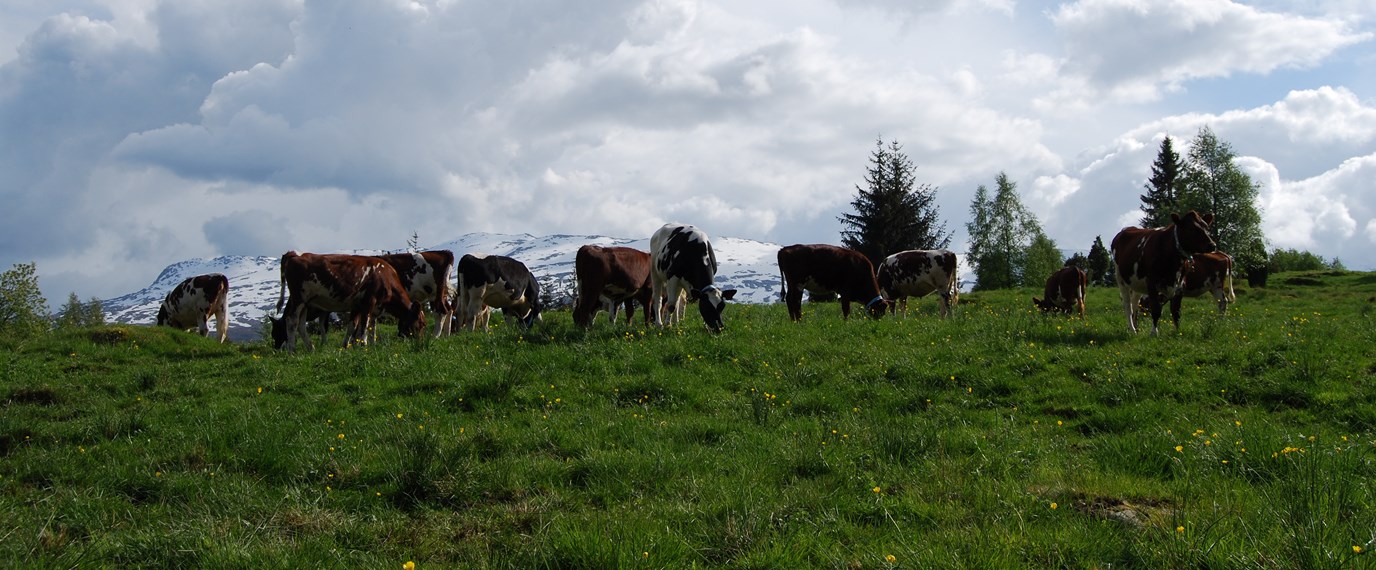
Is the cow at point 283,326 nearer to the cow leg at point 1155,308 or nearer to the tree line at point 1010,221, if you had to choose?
the cow leg at point 1155,308

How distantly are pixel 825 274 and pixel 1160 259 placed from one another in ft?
23.5

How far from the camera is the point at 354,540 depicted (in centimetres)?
565

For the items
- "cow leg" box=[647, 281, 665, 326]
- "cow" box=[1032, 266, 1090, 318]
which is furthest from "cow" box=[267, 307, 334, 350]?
"cow" box=[1032, 266, 1090, 318]

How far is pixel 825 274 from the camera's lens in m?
20.3

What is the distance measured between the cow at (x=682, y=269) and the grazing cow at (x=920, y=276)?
23.3 ft

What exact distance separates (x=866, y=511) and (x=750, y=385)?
203 inches

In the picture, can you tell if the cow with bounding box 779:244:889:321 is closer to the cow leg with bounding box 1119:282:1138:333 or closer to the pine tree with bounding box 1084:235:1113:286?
the cow leg with bounding box 1119:282:1138:333

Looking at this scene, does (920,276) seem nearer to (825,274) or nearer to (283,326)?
(825,274)

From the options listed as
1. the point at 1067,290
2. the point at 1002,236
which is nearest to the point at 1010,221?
the point at 1002,236

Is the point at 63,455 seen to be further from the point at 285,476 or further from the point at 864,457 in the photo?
the point at 864,457

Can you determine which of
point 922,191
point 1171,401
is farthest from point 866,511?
point 922,191

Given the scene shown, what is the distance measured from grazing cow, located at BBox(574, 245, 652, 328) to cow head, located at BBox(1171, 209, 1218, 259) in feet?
33.5

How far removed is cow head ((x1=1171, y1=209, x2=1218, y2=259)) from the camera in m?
15.2

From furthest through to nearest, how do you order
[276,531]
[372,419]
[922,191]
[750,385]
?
[922,191] → [750,385] → [372,419] → [276,531]
